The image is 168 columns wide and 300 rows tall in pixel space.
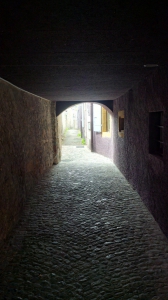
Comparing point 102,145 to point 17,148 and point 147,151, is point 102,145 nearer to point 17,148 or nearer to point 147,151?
point 147,151

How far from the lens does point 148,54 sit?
3156mm

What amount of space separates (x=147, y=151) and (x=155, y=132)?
0.41 m

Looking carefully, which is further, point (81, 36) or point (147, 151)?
point (147, 151)

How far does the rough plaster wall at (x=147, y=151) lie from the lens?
3.95m

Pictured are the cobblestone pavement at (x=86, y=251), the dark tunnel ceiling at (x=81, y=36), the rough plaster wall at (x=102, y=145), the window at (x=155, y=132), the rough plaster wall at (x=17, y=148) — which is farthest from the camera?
the rough plaster wall at (x=102, y=145)

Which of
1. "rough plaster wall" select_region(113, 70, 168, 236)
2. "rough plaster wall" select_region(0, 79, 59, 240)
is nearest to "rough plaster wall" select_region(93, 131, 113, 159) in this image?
"rough plaster wall" select_region(0, 79, 59, 240)

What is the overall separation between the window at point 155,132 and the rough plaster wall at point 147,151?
0.44 feet

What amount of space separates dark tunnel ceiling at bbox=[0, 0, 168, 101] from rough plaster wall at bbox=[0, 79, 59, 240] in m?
0.94

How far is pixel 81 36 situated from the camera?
2.48 metres

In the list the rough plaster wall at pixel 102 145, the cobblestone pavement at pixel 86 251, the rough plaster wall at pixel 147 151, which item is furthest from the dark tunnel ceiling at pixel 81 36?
the rough plaster wall at pixel 102 145

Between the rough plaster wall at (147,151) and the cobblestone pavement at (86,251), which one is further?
the rough plaster wall at (147,151)

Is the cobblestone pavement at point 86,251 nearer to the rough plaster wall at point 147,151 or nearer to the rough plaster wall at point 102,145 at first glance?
the rough plaster wall at point 147,151

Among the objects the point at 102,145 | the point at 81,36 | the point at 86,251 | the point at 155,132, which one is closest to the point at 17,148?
the point at 86,251

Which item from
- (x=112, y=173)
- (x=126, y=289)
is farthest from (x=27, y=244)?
(x=112, y=173)
